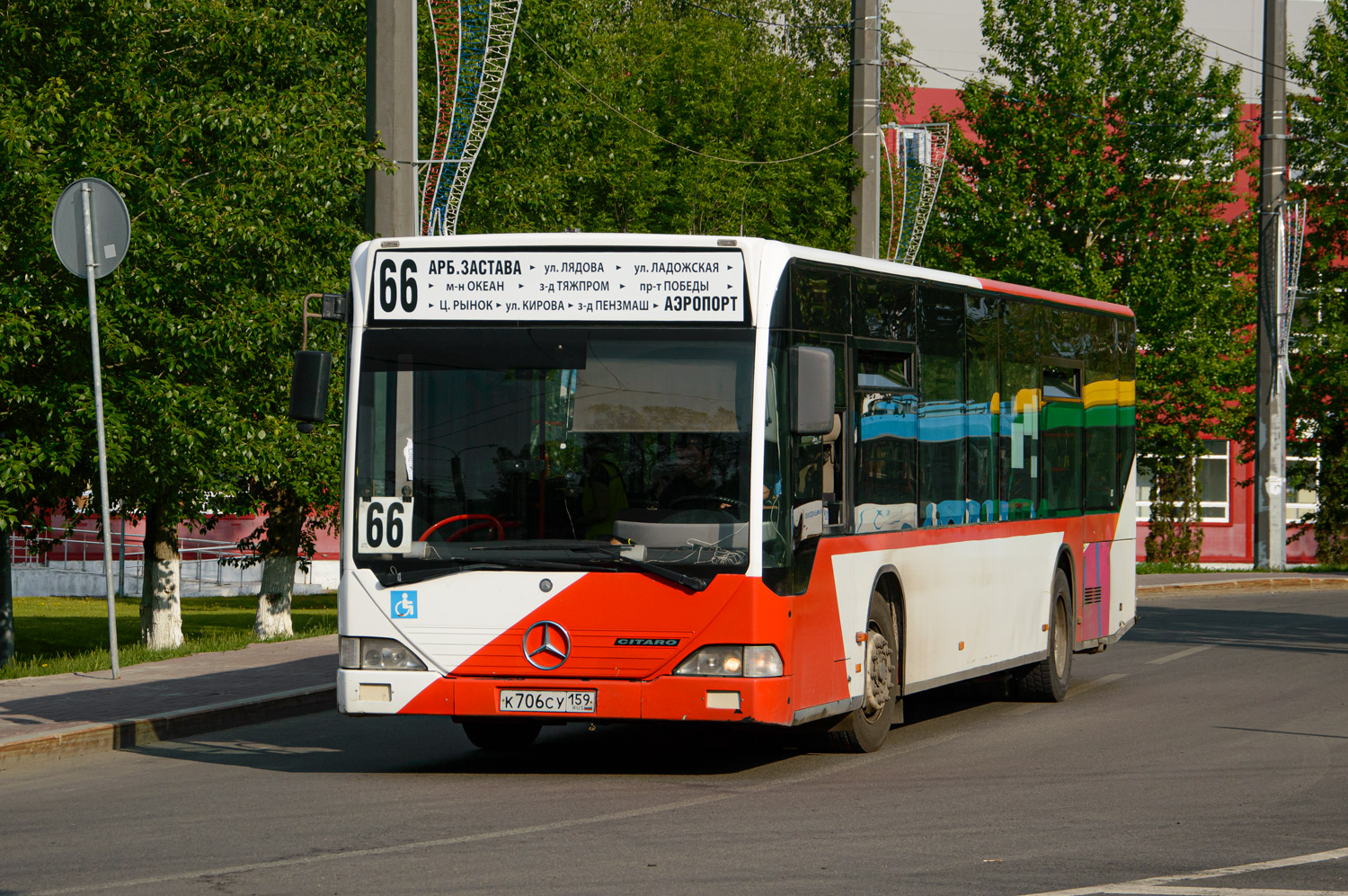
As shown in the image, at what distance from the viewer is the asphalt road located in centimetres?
760

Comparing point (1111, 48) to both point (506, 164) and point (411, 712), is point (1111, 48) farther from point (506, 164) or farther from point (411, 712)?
point (411, 712)

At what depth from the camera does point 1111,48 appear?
37219 mm

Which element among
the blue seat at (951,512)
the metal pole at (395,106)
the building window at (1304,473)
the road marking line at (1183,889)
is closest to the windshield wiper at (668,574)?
the blue seat at (951,512)

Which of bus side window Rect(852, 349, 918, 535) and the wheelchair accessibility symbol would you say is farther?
bus side window Rect(852, 349, 918, 535)

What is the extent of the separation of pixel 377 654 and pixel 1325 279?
35.4 meters

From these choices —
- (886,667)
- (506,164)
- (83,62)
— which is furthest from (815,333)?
(506,164)

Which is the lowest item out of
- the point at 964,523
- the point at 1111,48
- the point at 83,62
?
the point at 964,523

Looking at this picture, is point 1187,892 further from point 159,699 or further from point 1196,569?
point 1196,569

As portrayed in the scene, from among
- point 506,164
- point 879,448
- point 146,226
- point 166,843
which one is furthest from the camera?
point 506,164

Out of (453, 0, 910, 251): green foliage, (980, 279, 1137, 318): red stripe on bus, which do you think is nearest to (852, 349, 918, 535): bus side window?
(980, 279, 1137, 318): red stripe on bus

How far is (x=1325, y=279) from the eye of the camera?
1646 inches

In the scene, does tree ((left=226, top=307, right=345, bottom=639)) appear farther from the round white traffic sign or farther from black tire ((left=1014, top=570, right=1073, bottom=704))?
black tire ((left=1014, top=570, right=1073, bottom=704))

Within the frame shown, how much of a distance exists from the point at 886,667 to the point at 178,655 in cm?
773

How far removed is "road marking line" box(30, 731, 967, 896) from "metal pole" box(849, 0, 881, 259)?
1421 centimetres
